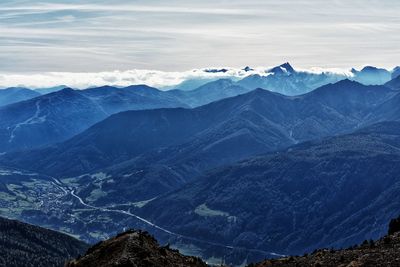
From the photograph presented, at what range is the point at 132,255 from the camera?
75625 mm

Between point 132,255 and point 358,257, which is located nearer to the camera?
point 132,255

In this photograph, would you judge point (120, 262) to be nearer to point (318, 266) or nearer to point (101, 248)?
point (101, 248)

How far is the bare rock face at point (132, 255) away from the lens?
246ft

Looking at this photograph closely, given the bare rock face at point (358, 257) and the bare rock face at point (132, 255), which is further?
the bare rock face at point (358, 257)

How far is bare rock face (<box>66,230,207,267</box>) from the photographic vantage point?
74938 mm

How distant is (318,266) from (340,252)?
7507mm

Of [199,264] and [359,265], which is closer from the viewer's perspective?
[359,265]

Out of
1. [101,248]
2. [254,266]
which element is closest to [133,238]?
[101,248]

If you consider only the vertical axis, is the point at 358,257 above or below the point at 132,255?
below

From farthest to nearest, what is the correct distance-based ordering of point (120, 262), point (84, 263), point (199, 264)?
point (199, 264) → point (84, 263) → point (120, 262)

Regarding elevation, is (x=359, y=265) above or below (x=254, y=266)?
above

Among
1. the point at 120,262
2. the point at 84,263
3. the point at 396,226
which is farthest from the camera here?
the point at 396,226

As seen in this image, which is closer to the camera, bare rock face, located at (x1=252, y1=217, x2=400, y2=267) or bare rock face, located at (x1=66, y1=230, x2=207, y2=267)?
bare rock face, located at (x1=66, y1=230, x2=207, y2=267)

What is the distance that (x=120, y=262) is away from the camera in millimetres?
73688
